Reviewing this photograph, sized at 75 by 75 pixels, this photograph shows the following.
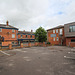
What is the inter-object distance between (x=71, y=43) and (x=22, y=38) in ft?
77.3

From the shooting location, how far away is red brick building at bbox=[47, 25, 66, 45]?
24267 mm

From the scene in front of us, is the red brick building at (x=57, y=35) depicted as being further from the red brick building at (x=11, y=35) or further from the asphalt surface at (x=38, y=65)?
the asphalt surface at (x=38, y=65)

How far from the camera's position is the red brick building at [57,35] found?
24267 millimetres

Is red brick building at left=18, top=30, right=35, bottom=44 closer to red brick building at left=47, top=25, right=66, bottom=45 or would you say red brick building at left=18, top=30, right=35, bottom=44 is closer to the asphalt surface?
red brick building at left=47, top=25, right=66, bottom=45

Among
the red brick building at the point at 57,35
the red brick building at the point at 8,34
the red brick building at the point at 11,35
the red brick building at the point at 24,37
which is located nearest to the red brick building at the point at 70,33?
the red brick building at the point at 57,35

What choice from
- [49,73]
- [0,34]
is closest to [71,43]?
[49,73]

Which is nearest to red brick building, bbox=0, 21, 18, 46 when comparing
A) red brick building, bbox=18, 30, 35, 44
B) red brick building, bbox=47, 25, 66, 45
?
red brick building, bbox=18, 30, 35, 44

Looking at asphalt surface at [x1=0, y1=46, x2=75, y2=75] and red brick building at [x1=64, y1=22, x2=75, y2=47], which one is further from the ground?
red brick building at [x1=64, y1=22, x2=75, y2=47]

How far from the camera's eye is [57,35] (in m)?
26.0

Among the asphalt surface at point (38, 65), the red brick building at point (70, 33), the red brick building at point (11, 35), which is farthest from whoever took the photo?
the red brick building at point (11, 35)

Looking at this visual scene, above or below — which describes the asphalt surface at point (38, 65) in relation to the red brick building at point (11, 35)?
below

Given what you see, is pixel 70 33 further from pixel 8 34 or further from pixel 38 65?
pixel 8 34

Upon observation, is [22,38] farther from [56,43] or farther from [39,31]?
[56,43]

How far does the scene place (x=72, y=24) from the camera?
63.0ft
